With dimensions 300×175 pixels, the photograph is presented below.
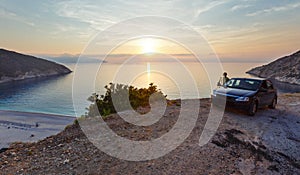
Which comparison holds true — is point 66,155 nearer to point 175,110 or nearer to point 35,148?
point 35,148

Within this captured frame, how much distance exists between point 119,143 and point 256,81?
834 cm

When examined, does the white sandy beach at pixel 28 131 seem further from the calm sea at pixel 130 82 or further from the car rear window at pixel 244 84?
the car rear window at pixel 244 84

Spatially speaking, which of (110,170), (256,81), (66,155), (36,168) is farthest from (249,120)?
(36,168)

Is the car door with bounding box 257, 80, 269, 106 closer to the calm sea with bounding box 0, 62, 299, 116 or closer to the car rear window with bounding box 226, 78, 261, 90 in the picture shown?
the car rear window with bounding box 226, 78, 261, 90

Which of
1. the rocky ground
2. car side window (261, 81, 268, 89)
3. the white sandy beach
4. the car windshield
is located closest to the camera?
the rocky ground

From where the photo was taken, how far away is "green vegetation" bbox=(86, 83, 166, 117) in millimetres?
10602

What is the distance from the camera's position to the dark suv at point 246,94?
29.4 ft

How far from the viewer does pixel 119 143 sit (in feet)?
17.8

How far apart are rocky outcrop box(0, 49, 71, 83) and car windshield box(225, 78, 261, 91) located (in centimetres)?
11539

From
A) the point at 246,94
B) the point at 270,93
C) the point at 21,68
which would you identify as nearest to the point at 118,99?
the point at 246,94

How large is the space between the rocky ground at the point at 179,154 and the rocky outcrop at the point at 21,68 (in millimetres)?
114774

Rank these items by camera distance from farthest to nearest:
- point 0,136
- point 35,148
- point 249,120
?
point 0,136, point 249,120, point 35,148


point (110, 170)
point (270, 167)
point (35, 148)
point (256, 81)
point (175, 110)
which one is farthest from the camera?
point (256, 81)

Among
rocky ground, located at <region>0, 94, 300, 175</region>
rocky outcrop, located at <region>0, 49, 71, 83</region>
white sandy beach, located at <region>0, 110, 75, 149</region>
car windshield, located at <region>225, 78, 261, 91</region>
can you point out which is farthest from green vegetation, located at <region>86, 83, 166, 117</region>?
rocky outcrop, located at <region>0, 49, 71, 83</region>
